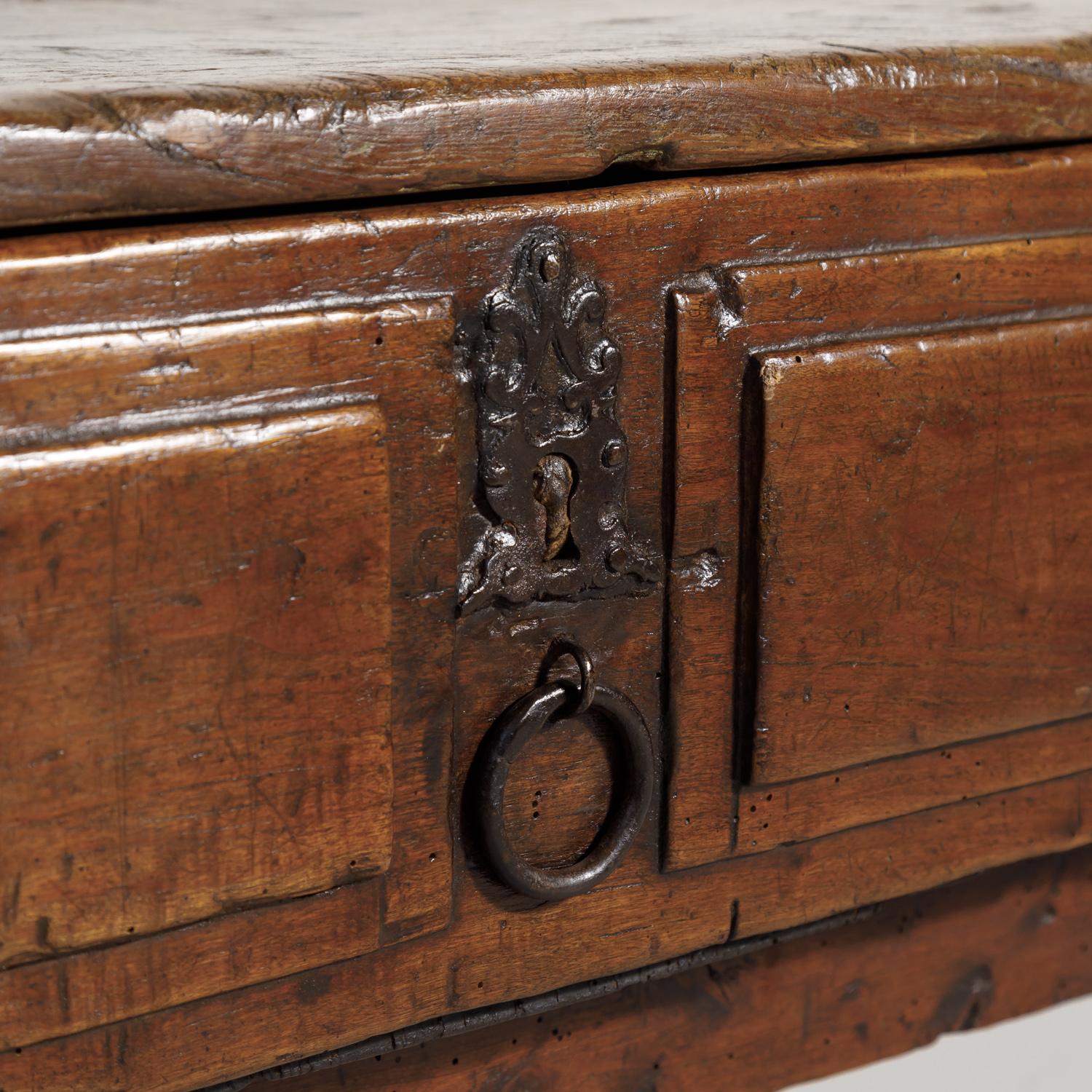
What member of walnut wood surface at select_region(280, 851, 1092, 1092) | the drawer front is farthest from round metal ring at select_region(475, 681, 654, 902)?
walnut wood surface at select_region(280, 851, 1092, 1092)

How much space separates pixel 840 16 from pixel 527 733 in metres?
0.59

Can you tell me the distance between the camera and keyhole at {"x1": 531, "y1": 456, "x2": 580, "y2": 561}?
0.94m

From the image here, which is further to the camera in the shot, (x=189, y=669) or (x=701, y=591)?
(x=701, y=591)

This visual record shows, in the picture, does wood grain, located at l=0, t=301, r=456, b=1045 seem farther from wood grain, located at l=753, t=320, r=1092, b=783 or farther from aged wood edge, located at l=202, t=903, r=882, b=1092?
wood grain, located at l=753, t=320, r=1092, b=783

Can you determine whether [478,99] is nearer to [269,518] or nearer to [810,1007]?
[269,518]

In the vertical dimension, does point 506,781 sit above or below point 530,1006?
above

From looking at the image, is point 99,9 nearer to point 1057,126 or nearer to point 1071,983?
point 1057,126

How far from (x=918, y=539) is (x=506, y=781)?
12.1 inches

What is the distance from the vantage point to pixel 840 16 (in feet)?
3.91

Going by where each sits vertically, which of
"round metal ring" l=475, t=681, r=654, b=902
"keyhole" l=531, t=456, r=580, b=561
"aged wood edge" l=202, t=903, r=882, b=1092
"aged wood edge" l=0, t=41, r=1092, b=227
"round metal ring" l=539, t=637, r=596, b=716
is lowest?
"aged wood edge" l=202, t=903, r=882, b=1092

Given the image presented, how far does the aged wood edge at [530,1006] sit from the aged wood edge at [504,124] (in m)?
0.50

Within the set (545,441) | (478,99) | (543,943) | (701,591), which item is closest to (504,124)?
(478,99)

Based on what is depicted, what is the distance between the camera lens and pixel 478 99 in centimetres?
87

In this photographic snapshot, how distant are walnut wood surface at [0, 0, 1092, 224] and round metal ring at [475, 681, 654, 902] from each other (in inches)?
12.0
